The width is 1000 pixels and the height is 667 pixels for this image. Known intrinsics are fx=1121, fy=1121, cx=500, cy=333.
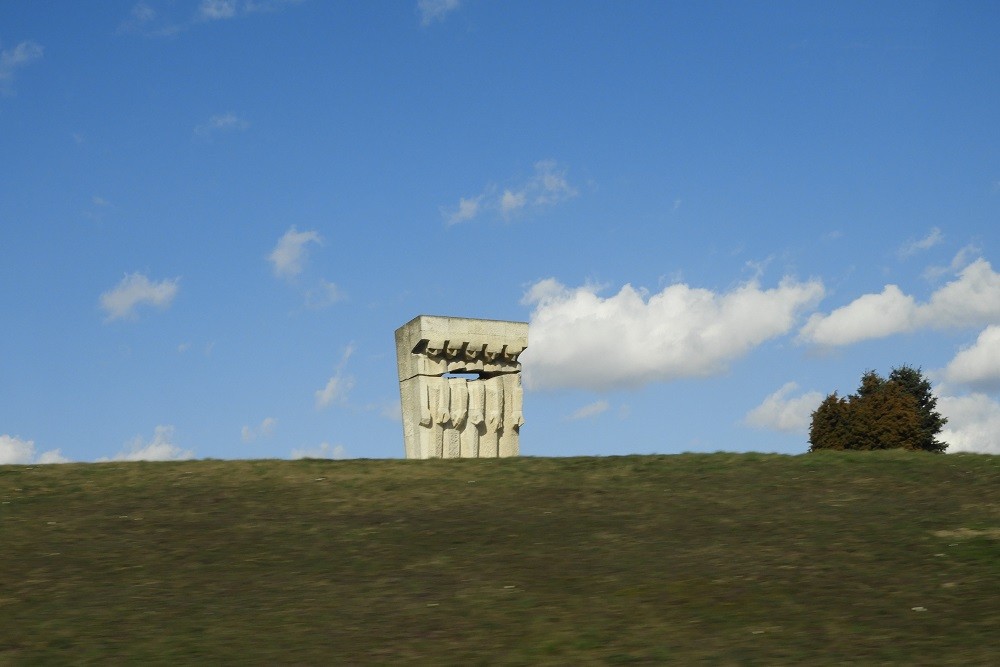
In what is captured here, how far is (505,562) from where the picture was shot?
34.0 ft

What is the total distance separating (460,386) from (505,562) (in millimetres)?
15268

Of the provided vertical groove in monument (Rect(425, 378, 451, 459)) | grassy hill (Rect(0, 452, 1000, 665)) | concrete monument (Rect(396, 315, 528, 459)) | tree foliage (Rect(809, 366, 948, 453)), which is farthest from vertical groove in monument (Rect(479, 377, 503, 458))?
tree foliage (Rect(809, 366, 948, 453))

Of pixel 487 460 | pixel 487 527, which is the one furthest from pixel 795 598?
pixel 487 460

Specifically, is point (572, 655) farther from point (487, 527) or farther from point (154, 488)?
point (154, 488)

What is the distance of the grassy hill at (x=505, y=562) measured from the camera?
26.2 feet

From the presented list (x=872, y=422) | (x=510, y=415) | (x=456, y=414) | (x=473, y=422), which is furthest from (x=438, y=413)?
(x=872, y=422)

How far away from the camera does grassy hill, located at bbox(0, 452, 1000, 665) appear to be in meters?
7.99

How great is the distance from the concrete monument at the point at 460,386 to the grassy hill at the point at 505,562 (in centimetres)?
917

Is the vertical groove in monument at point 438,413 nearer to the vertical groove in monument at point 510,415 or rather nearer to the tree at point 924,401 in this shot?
the vertical groove in monument at point 510,415

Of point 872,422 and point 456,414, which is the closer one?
point 456,414

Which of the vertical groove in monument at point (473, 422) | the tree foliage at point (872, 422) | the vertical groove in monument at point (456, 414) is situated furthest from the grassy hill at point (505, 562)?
the tree foliage at point (872, 422)

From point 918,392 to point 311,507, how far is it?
1659 inches

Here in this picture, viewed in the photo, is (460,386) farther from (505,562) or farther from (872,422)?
(872,422)

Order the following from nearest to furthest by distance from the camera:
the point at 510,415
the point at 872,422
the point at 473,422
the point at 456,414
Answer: the point at 456,414, the point at 473,422, the point at 510,415, the point at 872,422
